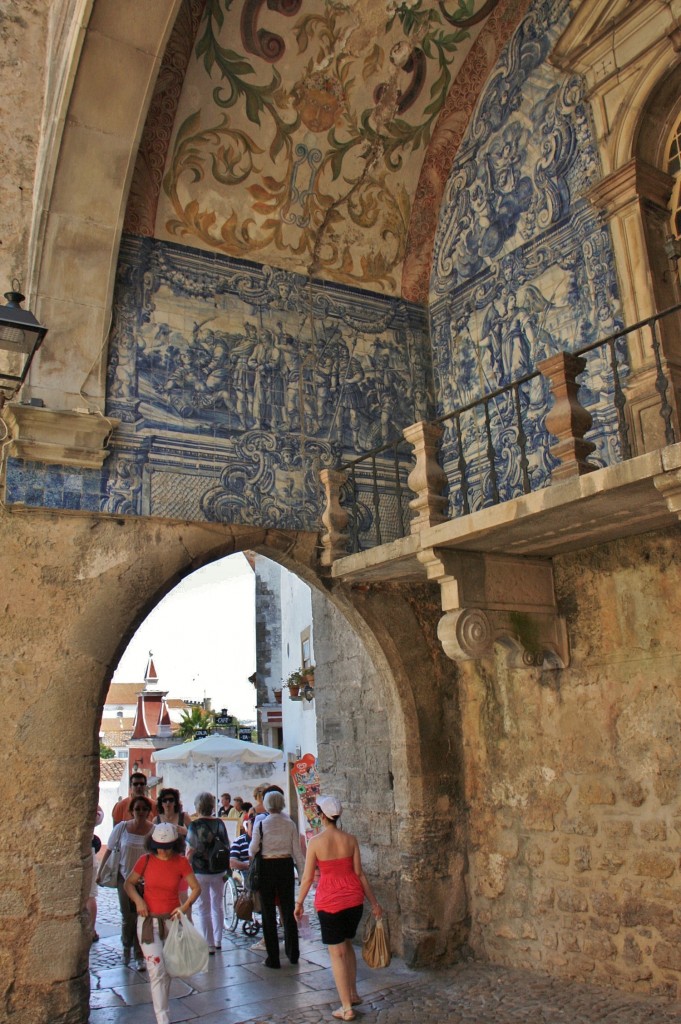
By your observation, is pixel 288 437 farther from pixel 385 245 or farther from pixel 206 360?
pixel 385 245

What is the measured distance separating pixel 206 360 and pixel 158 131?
1.57 m

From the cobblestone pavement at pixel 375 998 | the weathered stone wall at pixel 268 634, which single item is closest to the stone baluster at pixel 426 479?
the cobblestone pavement at pixel 375 998

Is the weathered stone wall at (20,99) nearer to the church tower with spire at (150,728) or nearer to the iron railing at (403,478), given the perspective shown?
the iron railing at (403,478)

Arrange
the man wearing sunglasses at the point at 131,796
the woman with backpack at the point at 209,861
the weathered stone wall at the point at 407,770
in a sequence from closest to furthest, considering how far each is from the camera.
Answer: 1. the weathered stone wall at the point at 407,770
2. the woman with backpack at the point at 209,861
3. the man wearing sunglasses at the point at 131,796

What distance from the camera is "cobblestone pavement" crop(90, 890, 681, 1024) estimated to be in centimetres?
464

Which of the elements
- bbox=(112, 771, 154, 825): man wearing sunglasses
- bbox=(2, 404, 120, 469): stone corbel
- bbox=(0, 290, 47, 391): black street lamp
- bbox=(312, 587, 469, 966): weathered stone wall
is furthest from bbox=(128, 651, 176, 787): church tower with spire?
bbox=(0, 290, 47, 391): black street lamp

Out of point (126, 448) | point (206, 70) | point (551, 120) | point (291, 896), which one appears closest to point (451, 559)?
point (126, 448)

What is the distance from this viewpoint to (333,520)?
605cm

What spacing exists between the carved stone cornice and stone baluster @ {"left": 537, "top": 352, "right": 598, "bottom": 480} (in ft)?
5.21

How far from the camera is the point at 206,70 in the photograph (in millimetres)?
5895

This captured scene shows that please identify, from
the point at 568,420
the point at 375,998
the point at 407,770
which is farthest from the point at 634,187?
the point at 375,998

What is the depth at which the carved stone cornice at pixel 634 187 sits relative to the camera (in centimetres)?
535

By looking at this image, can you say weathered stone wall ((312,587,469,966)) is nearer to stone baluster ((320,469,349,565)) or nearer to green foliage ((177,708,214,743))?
stone baluster ((320,469,349,565))

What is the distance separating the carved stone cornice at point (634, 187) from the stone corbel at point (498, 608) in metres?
2.32
